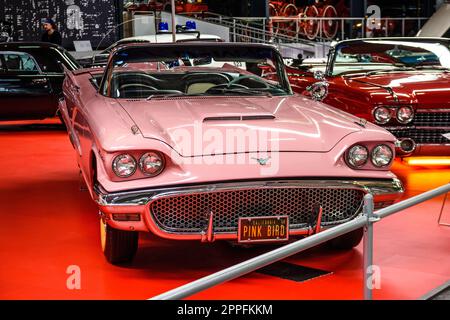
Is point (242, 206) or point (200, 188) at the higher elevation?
point (200, 188)

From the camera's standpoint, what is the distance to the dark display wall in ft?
66.7

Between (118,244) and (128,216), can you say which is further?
(118,244)

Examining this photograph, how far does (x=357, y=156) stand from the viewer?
5.00 m

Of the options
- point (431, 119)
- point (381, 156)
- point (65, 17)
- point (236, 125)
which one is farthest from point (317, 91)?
point (65, 17)

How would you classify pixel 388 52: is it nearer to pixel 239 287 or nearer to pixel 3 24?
pixel 239 287

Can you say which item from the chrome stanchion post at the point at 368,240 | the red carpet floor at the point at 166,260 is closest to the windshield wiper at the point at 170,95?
the red carpet floor at the point at 166,260

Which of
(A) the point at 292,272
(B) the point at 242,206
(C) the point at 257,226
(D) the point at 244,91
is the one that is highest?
(D) the point at 244,91

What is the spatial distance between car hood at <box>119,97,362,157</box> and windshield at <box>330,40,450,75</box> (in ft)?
10.5

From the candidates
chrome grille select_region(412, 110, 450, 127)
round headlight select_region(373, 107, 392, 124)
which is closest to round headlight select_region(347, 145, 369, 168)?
round headlight select_region(373, 107, 392, 124)

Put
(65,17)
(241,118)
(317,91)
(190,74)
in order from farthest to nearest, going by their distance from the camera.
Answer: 1. (65,17)
2. (317,91)
3. (190,74)
4. (241,118)

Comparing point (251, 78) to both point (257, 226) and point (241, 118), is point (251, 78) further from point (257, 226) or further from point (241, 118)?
point (257, 226)

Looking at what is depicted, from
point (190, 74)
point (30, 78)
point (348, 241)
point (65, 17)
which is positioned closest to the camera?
point (348, 241)

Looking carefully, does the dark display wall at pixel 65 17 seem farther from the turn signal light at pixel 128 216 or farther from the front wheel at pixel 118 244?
the turn signal light at pixel 128 216

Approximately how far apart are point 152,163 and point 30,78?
7.44 m
